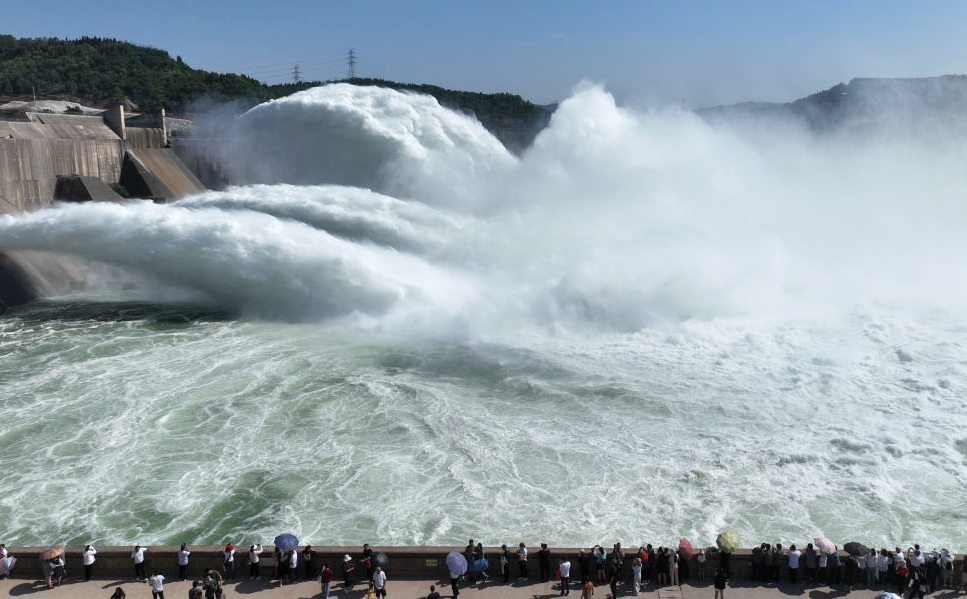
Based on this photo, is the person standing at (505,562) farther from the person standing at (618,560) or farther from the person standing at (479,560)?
the person standing at (618,560)

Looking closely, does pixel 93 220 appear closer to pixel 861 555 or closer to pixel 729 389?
pixel 729 389

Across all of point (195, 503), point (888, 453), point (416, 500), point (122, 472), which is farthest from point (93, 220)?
point (888, 453)

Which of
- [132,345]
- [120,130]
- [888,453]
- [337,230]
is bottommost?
[888,453]

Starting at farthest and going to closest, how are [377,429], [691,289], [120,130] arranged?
1. [120,130]
2. [691,289]
3. [377,429]

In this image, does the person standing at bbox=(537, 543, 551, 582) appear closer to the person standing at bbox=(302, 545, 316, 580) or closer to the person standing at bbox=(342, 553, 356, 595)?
the person standing at bbox=(342, 553, 356, 595)

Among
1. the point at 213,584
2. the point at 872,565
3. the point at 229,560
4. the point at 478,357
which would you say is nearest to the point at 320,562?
the point at 229,560

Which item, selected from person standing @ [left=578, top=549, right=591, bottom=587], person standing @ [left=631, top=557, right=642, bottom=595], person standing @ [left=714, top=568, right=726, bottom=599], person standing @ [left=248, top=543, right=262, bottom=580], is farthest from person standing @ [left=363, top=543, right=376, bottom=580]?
person standing @ [left=714, top=568, right=726, bottom=599]
